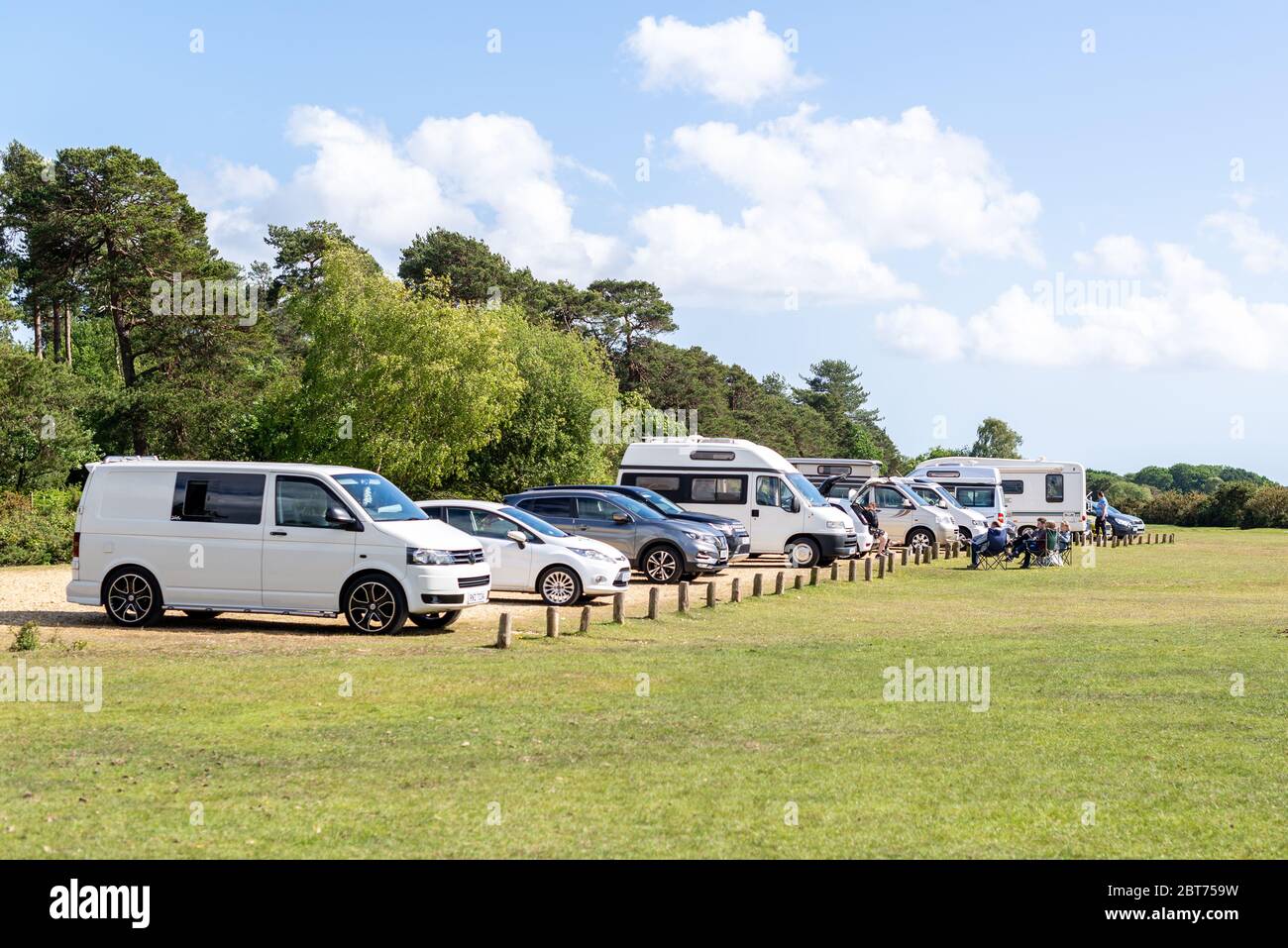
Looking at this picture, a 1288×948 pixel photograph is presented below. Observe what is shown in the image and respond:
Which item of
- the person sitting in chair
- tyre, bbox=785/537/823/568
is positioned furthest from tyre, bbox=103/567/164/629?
the person sitting in chair

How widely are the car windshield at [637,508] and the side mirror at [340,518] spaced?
9229 mm

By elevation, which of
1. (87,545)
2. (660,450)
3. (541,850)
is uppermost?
(660,450)

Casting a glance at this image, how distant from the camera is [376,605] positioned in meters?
16.5

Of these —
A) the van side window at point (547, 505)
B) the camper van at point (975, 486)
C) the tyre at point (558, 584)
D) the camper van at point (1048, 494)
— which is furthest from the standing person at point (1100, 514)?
the tyre at point (558, 584)

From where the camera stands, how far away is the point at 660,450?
106 ft

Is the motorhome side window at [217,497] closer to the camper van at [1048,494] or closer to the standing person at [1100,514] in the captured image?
the camper van at [1048,494]

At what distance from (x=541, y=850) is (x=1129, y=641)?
12.2 meters

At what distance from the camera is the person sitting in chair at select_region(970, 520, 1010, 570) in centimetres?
3266

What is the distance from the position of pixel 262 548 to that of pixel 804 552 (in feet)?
54.1

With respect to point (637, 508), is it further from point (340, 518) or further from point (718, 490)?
point (340, 518)

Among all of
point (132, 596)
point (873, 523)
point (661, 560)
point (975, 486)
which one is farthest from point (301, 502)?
point (975, 486)

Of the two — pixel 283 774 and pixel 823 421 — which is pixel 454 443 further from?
pixel 823 421

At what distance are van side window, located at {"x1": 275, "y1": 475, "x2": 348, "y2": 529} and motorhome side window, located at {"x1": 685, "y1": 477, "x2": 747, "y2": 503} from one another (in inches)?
622

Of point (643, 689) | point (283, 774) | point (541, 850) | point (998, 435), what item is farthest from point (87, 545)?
point (998, 435)
